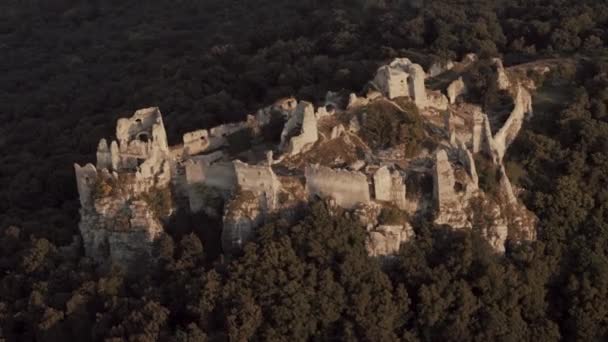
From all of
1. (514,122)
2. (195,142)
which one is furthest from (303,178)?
(514,122)

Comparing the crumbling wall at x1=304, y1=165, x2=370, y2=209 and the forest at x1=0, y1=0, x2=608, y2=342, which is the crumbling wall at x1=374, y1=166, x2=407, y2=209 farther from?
the forest at x1=0, y1=0, x2=608, y2=342

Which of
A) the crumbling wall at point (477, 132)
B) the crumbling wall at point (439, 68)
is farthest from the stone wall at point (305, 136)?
the crumbling wall at point (439, 68)

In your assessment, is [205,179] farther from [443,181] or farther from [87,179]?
[443,181]

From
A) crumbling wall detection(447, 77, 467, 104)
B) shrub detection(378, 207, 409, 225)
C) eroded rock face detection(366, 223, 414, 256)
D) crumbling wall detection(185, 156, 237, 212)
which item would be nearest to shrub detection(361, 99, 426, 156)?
shrub detection(378, 207, 409, 225)

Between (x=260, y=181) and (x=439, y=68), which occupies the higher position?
(x=260, y=181)

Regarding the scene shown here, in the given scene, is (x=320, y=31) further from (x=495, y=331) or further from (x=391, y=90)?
(x=495, y=331)

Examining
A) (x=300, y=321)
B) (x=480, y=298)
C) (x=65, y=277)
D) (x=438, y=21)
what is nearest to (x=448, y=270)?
(x=480, y=298)
